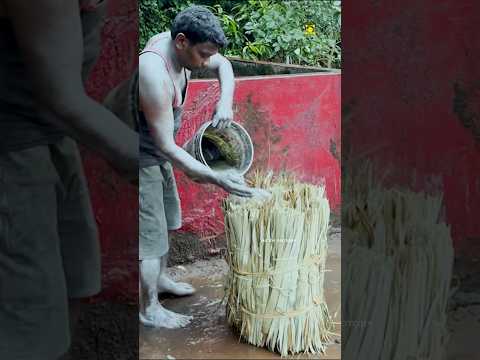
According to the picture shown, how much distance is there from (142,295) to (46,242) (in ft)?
1.84

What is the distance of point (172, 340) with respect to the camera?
2.39m

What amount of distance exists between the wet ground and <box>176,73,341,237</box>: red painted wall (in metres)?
0.15

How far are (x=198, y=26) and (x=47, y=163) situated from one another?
755mm

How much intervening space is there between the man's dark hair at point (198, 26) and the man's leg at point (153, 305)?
0.80 meters

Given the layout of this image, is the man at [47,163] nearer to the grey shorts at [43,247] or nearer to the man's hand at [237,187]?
the grey shorts at [43,247]

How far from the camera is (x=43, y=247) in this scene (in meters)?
1.85

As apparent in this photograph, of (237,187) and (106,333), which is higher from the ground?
(237,187)

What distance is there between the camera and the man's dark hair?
225cm

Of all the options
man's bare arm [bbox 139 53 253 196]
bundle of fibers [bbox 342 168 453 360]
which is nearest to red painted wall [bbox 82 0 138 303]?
man's bare arm [bbox 139 53 253 196]

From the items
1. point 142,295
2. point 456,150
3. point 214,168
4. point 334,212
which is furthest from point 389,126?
point 142,295

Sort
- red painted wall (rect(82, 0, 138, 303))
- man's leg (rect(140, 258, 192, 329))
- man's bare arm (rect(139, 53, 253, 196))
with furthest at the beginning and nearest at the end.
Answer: man's leg (rect(140, 258, 192, 329)), man's bare arm (rect(139, 53, 253, 196)), red painted wall (rect(82, 0, 138, 303))

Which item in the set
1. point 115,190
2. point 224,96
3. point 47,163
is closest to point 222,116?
point 224,96

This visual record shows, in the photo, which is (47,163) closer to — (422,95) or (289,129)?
(289,129)

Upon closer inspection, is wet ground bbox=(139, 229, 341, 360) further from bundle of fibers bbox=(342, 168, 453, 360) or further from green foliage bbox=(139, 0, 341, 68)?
green foliage bbox=(139, 0, 341, 68)
